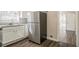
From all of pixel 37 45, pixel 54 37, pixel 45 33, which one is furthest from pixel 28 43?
pixel 54 37

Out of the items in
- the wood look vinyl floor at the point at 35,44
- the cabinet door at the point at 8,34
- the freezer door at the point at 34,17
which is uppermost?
the freezer door at the point at 34,17

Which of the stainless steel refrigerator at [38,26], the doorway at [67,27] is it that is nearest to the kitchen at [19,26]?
the stainless steel refrigerator at [38,26]

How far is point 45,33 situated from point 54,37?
16 cm

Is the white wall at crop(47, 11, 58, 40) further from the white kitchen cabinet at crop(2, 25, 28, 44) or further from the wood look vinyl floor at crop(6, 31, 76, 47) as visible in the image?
the white kitchen cabinet at crop(2, 25, 28, 44)

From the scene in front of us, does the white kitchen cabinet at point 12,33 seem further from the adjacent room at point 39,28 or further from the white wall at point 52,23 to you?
the white wall at point 52,23

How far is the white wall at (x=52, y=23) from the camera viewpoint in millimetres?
1494

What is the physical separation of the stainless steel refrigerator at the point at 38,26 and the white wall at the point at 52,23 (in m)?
0.05

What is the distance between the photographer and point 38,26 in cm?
153

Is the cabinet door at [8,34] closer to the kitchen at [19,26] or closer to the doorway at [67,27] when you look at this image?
the kitchen at [19,26]

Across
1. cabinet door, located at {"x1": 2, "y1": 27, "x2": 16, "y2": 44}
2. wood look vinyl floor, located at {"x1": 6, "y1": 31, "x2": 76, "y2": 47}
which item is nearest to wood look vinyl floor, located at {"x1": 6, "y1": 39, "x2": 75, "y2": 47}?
wood look vinyl floor, located at {"x1": 6, "y1": 31, "x2": 76, "y2": 47}

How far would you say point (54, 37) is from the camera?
5.01ft

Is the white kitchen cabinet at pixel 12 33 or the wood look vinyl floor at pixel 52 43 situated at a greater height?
the white kitchen cabinet at pixel 12 33

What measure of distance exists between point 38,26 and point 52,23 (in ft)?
0.75
